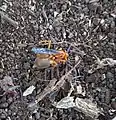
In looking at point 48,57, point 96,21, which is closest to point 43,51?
point 48,57

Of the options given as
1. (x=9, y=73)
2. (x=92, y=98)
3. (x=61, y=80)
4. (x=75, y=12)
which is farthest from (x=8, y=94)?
(x=75, y=12)

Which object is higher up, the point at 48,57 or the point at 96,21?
the point at 96,21

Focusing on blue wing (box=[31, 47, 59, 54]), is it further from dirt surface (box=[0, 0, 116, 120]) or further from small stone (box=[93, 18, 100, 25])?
small stone (box=[93, 18, 100, 25])

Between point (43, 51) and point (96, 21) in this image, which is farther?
point (96, 21)

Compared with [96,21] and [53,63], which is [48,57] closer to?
[53,63]

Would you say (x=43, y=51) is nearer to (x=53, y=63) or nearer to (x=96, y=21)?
(x=53, y=63)

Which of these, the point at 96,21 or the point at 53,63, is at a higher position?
the point at 96,21

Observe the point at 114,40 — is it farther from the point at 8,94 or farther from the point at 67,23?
the point at 8,94
